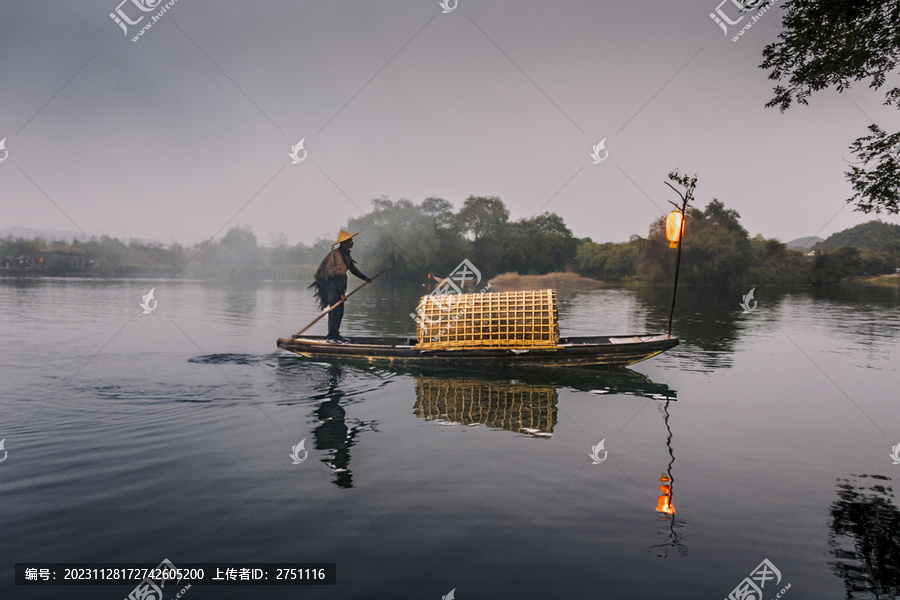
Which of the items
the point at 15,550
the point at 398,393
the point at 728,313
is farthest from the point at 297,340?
the point at 728,313

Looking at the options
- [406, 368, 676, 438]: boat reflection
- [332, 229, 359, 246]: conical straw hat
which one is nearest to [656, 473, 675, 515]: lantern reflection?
[406, 368, 676, 438]: boat reflection

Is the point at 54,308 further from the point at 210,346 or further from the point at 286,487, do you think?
the point at 286,487

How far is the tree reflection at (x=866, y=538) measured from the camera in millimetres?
5094

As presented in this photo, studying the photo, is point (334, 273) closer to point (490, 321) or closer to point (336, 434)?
point (490, 321)

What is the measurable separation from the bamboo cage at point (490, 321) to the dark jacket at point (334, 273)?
8.63ft

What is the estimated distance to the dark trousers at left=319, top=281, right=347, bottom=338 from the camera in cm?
1606

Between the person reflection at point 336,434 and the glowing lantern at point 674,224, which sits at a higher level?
the glowing lantern at point 674,224

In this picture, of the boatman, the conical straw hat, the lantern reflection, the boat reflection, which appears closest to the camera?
the lantern reflection

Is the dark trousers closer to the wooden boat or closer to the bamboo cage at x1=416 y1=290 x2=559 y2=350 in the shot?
the wooden boat

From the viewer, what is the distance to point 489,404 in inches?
452

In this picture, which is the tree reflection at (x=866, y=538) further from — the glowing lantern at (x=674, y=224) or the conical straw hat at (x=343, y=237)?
the conical straw hat at (x=343, y=237)

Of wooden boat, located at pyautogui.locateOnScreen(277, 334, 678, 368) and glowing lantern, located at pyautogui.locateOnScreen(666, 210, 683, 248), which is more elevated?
glowing lantern, located at pyautogui.locateOnScreen(666, 210, 683, 248)

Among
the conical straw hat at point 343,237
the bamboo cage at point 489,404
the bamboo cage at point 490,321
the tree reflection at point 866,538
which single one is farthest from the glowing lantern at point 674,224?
the conical straw hat at point 343,237

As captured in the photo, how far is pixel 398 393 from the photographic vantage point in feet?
40.9
